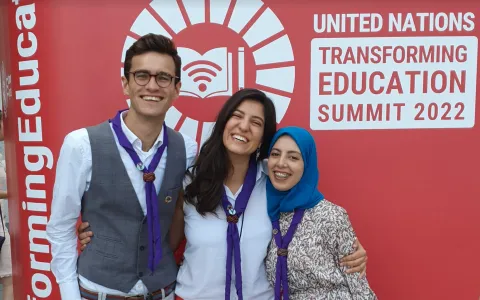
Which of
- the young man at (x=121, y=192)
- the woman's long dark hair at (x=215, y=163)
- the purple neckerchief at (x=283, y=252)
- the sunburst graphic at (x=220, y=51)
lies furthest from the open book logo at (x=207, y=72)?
the purple neckerchief at (x=283, y=252)

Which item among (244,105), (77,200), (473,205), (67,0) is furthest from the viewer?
(473,205)

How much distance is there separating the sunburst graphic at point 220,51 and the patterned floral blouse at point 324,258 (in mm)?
582

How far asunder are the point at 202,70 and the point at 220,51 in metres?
0.12

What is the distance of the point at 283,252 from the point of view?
148 cm

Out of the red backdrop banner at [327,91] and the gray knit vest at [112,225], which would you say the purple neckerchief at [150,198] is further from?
the red backdrop banner at [327,91]

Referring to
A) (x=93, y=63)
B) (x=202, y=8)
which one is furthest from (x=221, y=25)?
(x=93, y=63)

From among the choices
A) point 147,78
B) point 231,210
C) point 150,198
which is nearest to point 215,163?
point 231,210

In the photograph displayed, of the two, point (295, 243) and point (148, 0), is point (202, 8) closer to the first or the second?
point (148, 0)

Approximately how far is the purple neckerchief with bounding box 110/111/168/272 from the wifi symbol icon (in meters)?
0.49

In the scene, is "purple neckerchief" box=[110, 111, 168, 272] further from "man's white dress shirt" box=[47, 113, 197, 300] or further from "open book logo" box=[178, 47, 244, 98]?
"open book logo" box=[178, 47, 244, 98]

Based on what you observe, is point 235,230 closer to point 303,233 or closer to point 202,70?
point 303,233

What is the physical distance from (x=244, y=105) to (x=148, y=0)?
66 cm

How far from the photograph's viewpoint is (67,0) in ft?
5.81

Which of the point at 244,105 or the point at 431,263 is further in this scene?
the point at 431,263
